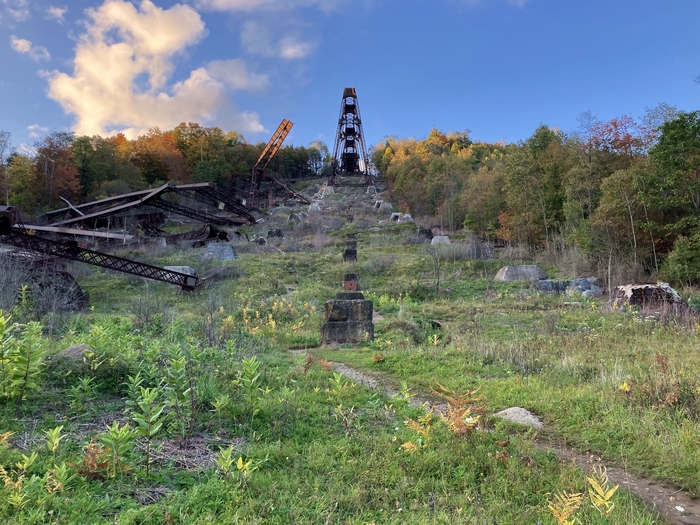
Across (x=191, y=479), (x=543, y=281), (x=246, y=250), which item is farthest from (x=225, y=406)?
(x=246, y=250)

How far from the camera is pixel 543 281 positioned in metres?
13.6

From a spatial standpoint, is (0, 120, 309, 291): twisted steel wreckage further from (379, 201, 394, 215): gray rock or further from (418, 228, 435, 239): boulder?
(418, 228, 435, 239): boulder

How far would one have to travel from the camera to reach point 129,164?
3725cm

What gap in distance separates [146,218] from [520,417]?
94.6 ft

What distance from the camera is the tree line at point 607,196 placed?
12805 millimetres

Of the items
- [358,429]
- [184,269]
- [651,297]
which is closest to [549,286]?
[651,297]

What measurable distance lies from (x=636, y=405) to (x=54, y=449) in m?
4.89

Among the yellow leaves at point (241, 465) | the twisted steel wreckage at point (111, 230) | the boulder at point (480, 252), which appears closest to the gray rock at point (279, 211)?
the twisted steel wreckage at point (111, 230)

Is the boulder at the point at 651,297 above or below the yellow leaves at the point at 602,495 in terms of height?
above

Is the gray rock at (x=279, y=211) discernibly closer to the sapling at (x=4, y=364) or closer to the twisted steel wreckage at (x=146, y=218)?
the twisted steel wreckage at (x=146, y=218)

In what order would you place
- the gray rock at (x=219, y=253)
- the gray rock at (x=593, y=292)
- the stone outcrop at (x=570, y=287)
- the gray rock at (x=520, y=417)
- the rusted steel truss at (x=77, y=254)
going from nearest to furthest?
the gray rock at (x=520, y=417) → the rusted steel truss at (x=77, y=254) → the gray rock at (x=593, y=292) → the stone outcrop at (x=570, y=287) → the gray rock at (x=219, y=253)

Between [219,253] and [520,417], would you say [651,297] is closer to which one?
[520,417]

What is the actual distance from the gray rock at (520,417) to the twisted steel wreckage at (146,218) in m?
11.3

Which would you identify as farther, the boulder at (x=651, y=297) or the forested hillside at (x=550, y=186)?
the forested hillside at (x=550, y=186)
